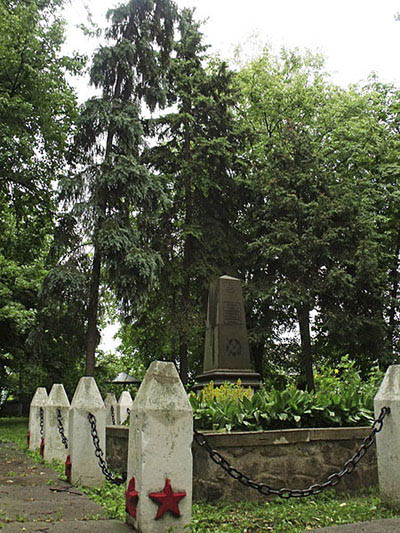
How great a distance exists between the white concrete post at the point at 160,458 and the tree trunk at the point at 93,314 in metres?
Result: 12.7

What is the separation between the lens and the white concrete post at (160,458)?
4.29 m

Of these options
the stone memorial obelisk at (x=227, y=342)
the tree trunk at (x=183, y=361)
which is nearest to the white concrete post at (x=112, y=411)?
the stone memorial obelisk at (x=227, y=342)

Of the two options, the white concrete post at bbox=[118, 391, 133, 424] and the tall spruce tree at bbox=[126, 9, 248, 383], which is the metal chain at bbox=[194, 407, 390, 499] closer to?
the white concrete post at bbox=[118, 391, 133, 424]

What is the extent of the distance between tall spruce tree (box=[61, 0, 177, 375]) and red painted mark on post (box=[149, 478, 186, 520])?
1272 centimetres

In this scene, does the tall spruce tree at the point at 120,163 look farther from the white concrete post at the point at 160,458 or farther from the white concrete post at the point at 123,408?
the white concrete post at the point at 160,458

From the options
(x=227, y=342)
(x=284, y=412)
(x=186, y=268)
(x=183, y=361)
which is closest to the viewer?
(x=284, y=412)

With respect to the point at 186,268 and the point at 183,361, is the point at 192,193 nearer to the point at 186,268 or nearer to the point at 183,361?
the point at 186,268

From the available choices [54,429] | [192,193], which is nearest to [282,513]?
[54,429]

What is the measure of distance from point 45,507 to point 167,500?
1.88 m

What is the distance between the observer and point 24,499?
235 inches

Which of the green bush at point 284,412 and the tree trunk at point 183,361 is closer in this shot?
the green bush at point 284,412

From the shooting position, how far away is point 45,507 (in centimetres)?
546

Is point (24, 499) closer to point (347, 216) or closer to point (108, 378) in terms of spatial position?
point (347, 216)

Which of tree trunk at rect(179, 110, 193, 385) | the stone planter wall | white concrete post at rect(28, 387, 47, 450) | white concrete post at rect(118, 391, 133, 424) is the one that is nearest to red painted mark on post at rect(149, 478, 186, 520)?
the stone planter wall
